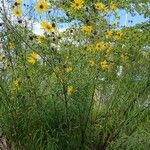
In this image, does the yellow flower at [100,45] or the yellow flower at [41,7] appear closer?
the yellow flower at [41,7]

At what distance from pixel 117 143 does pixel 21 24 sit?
1.76 m

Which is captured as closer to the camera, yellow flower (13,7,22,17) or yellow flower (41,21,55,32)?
yellow flower (41,21,55,32)

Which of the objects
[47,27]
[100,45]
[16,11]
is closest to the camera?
[47,27]

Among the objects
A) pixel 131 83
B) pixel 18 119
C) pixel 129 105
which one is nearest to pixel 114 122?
pixel 129 105

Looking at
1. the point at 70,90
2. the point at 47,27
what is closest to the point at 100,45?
the point at 70,90

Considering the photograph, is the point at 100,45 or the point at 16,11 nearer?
the point at 16,11

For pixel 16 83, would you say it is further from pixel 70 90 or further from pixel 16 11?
pixel 16 11

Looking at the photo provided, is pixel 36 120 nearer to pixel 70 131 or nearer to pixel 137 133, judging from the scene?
pixel 70 131

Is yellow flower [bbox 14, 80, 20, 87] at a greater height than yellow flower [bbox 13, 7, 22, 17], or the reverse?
yellow flower [bbox 13, 7, 22, 17]

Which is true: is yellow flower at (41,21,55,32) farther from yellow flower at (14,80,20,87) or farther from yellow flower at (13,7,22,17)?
yellow flower at (14,80,20,87)

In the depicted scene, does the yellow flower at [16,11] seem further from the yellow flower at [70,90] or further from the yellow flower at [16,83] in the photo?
the yellow flower at [70,90]

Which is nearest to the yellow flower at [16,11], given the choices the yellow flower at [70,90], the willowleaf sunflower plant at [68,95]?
the willowleaf sunflower plant at [68,95]

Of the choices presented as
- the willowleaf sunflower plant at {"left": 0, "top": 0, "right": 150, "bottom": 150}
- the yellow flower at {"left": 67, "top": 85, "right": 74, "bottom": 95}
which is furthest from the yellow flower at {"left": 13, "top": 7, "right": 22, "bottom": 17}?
the yellow flower at {"left": 67, "top": 85, "right": 74, "bottom": 95}

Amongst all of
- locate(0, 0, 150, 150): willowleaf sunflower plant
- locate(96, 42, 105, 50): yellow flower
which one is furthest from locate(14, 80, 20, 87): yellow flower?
locate(96, 42, 105, 50): yellow flower
